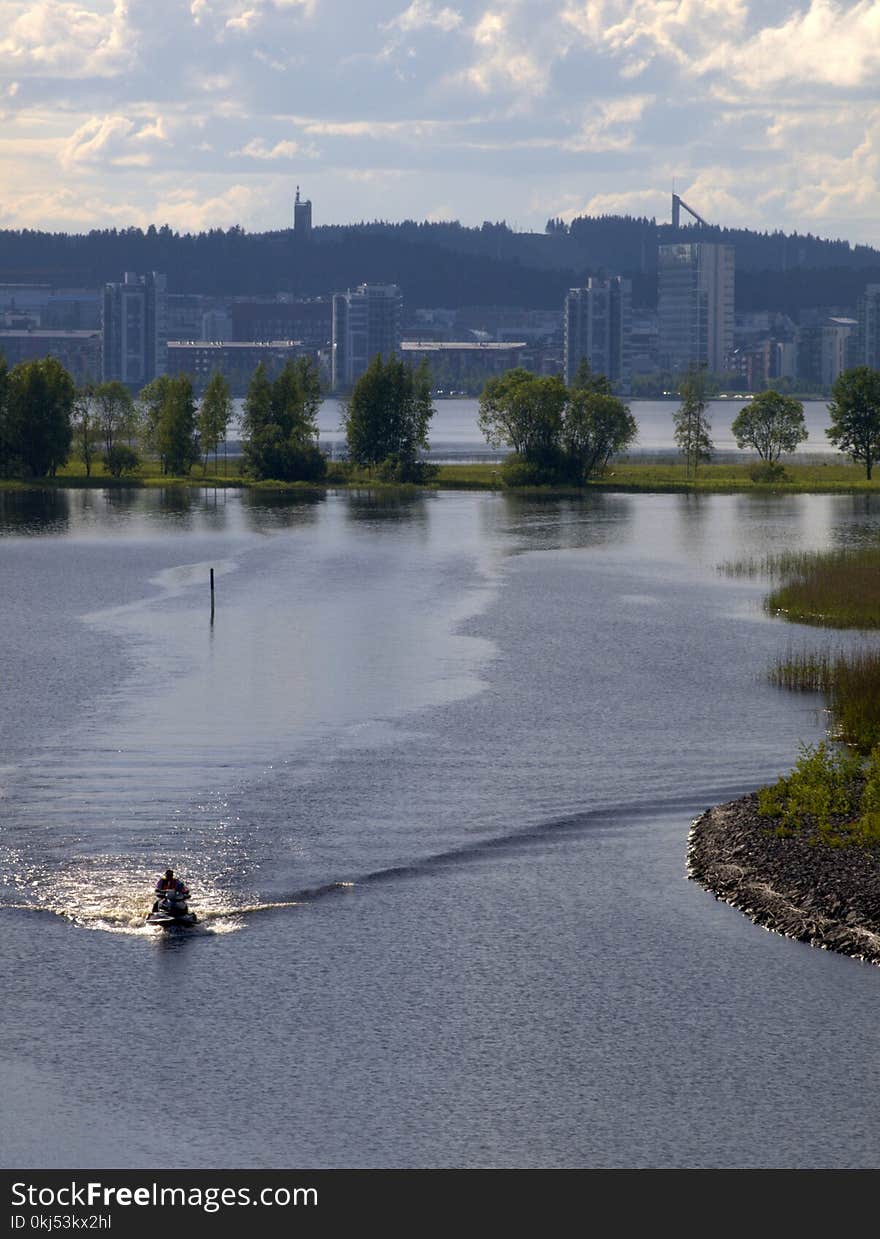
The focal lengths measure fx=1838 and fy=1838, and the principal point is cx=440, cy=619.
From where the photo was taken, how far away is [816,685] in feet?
207

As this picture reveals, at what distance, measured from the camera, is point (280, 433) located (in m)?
187

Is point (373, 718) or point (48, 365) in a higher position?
point (48, 365)

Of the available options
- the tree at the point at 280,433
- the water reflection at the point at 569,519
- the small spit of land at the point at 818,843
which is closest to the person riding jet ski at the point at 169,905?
the small spit of land at the point at 818,843

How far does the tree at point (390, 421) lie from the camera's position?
187875 millimetres

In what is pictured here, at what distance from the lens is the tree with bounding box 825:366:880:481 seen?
180 meters

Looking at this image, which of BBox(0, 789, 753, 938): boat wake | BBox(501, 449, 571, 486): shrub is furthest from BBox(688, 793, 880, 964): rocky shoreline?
BBox(501, 449, 571, 486): shrub

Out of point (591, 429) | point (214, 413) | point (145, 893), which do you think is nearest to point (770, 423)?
point (591, 429)

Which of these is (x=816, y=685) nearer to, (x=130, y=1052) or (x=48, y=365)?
(x=130, y=1052)

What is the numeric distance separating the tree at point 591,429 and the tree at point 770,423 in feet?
42.2

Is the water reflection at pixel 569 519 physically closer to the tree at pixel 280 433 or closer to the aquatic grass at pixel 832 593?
the tree at pixel 280 433

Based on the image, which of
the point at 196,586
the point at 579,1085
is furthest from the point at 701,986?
the point at 196,586

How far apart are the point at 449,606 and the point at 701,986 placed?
182 feet

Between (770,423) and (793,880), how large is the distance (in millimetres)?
153892

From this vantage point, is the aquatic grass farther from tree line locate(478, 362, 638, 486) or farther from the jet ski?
tree line locate(478, 362, 638, 486)
